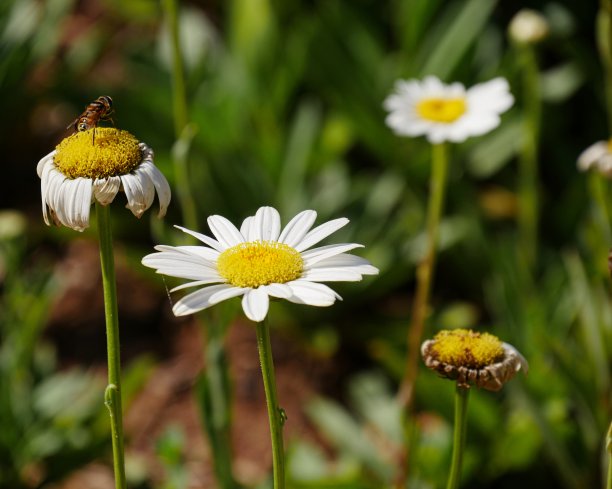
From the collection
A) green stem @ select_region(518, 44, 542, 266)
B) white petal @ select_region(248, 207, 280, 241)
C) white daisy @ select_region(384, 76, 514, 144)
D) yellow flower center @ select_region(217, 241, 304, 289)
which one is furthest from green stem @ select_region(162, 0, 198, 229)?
green stem @ select_region(518, 44, 542, 266)

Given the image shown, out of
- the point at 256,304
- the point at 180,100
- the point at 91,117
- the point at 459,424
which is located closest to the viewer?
the point at 256,304

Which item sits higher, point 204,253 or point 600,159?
point 600,159

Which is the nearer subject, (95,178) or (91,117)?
(95,178)

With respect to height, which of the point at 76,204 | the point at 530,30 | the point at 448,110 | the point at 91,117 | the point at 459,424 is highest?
the point at 530,30

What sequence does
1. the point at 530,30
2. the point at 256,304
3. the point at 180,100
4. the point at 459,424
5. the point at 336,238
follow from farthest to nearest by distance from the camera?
the point at 336,238 < the point at 530,30 < the point at 180,100 < the point at 459,424 < the point at 256,304

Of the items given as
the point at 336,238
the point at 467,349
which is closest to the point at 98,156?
the point at 467,349

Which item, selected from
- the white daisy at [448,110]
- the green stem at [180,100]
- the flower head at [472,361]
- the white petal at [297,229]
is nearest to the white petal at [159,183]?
the white petal at [297,229]

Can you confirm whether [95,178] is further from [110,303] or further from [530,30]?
[530,30]
